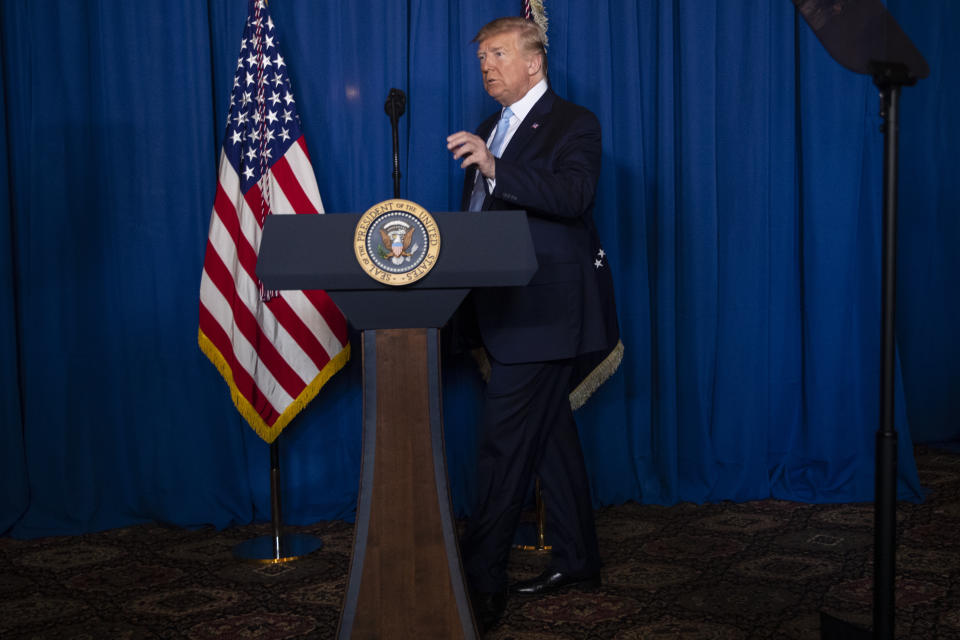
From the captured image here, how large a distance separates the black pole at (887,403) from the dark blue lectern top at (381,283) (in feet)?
2.29

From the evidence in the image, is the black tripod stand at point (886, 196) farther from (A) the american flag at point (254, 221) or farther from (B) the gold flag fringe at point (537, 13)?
(A) the american flag at point (254, 221)

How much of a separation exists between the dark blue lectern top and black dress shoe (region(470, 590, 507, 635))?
829 mm

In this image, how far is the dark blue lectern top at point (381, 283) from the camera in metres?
1.81

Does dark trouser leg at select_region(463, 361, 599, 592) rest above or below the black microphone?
below

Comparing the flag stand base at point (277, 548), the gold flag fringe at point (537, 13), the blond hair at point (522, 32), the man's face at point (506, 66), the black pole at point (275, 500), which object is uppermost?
the gold flag fringe at point (537, 13)

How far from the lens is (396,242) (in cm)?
182

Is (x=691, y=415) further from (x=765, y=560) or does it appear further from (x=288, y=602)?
(x=288, y=602)

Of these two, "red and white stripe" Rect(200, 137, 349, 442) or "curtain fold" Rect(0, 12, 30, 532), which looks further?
"curtain fold" Rect(0, 12, 30, 532)

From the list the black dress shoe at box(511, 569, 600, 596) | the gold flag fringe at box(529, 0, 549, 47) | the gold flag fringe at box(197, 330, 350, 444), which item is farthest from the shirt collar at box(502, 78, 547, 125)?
the black dress shoe at box(511, 569, 600, 596)

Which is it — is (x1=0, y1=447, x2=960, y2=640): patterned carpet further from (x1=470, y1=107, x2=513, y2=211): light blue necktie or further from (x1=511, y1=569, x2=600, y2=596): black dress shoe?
(x1=470, y1=107, x2=513, y2=211): light blue necktie

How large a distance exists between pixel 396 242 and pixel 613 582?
1.32 metres

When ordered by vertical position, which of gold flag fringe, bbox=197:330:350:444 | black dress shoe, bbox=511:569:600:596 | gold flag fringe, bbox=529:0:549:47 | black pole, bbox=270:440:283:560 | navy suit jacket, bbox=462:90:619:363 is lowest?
black dress shoe, bbox=511:569:600:596

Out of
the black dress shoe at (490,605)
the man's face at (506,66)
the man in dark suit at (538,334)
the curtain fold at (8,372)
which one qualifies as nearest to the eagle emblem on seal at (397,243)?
the man in dark suit at (538,334)

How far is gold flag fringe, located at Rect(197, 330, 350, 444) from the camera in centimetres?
294
